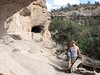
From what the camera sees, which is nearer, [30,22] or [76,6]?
[30,22]

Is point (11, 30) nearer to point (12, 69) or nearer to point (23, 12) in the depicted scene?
point (23, 12)

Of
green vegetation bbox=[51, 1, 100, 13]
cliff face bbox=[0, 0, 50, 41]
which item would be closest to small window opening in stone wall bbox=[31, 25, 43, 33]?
cliff face bbox=[0, 0, 50, 41]

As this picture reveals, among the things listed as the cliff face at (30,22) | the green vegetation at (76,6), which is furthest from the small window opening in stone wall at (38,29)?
the green vegetation at (76,6)

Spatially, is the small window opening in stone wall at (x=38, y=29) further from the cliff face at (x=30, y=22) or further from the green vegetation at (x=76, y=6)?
the green vegetation at (x=76, y=6)

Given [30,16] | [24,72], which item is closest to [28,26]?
[30,16]

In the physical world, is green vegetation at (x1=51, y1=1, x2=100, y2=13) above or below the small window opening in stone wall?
above

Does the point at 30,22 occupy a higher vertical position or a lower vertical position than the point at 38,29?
higher

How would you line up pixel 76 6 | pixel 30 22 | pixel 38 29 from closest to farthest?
pixel 30 22 → pixel 38 29 → pixel 76 6

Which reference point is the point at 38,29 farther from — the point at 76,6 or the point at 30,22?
the point at 76,6

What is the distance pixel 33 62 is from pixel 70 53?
1.49m

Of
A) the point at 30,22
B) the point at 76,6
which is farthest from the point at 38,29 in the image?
the point at 76,6

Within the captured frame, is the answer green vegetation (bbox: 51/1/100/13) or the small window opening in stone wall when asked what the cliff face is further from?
green vegetation (bbox: 51/1/100/13)

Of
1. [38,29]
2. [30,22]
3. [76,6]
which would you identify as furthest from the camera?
[76,6]

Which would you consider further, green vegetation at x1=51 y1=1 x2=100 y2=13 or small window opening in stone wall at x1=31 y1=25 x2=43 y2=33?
green vegetation at x1=51 y1=1 x2=100 y2=13
